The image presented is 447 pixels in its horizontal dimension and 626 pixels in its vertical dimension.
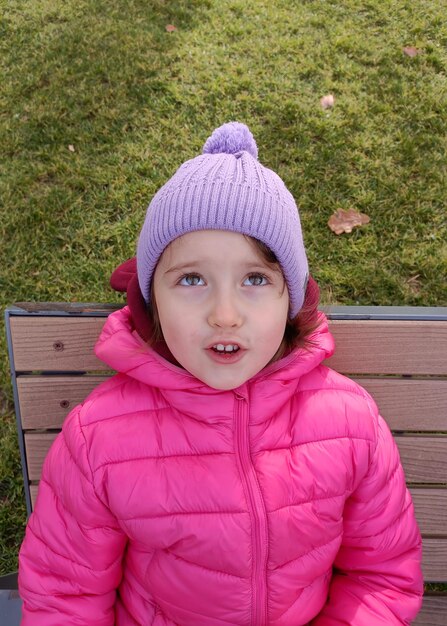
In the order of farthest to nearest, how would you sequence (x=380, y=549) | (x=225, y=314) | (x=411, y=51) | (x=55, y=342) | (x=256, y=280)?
(x=411, y=51) < (x=55, y=342) < (x=380, y=549) < (x=256, y=280) < (x=225, y=314)

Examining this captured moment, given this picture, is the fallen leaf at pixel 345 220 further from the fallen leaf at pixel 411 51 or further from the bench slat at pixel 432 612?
the bench slat at pixel 432 612

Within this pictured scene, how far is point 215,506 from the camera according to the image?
1.75 metres

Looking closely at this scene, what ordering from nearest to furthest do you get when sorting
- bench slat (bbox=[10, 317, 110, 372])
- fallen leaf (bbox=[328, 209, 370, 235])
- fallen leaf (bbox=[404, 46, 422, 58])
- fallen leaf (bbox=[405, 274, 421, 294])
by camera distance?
bench slat (bbox=[10, 317, 110, 372])
fallen leaf (bbox=[405, 274, 421, 294])
fallen leaf (bbox=[328, 209, 370, 235])
fallen leaf (bbox=[404, 46, 422, 58])

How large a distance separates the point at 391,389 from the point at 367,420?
13.7 inches

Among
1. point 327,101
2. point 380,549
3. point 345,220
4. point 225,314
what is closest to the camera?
point 225,314

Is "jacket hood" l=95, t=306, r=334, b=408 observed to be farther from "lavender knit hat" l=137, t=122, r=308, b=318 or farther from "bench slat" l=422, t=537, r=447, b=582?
"bench slat" l=422, t=537, r=447, b=582

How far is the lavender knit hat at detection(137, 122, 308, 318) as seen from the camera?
5.23 feet

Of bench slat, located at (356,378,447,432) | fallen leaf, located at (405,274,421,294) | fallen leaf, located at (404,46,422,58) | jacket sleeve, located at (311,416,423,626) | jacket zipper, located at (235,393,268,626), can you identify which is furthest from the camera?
fallen leaf, located at (404,46,422,58)

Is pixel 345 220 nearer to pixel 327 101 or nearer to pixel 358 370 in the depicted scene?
pixel 327 101

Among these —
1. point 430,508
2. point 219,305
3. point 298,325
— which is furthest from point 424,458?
point 219,305

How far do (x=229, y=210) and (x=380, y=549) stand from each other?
1082 mm

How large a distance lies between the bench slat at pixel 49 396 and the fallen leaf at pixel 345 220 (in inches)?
69.3

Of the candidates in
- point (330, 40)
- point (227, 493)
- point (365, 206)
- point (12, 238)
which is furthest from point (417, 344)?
point (330, 40)

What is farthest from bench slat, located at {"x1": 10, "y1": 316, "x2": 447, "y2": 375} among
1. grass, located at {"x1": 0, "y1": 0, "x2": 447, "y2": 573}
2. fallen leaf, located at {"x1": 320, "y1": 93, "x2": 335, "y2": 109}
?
fallen leaf, located at {"x1": 320, "y1": 93, "x2": 335, "y2": 109}
